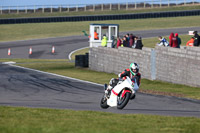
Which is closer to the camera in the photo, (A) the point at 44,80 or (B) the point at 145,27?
(A) the point at 44,80

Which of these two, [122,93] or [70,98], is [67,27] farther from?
[122,93]

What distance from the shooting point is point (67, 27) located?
6669 cm

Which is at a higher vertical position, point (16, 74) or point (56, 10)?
point (56, 10)

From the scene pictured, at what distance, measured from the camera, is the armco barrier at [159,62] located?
22.0m

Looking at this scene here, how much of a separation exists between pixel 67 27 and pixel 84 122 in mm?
55622

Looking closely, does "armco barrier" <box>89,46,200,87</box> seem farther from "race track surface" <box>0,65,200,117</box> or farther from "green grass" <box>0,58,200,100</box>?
"race track surface" <box>0,65,200,117</box>

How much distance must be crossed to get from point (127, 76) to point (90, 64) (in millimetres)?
17901

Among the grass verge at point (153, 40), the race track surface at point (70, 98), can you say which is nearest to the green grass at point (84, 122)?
the race track surface at point (70, 98)

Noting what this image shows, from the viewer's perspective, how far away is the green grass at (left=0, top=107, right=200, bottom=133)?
10203mm

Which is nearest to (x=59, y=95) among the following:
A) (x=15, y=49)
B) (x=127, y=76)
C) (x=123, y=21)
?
(x=127, y=76)

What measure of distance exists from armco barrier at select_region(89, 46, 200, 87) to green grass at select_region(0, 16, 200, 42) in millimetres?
30522

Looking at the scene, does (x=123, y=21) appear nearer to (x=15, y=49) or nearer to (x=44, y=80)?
(x=15, y=49)

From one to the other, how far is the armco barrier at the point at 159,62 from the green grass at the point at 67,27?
30.5 meters

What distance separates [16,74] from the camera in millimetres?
27891
